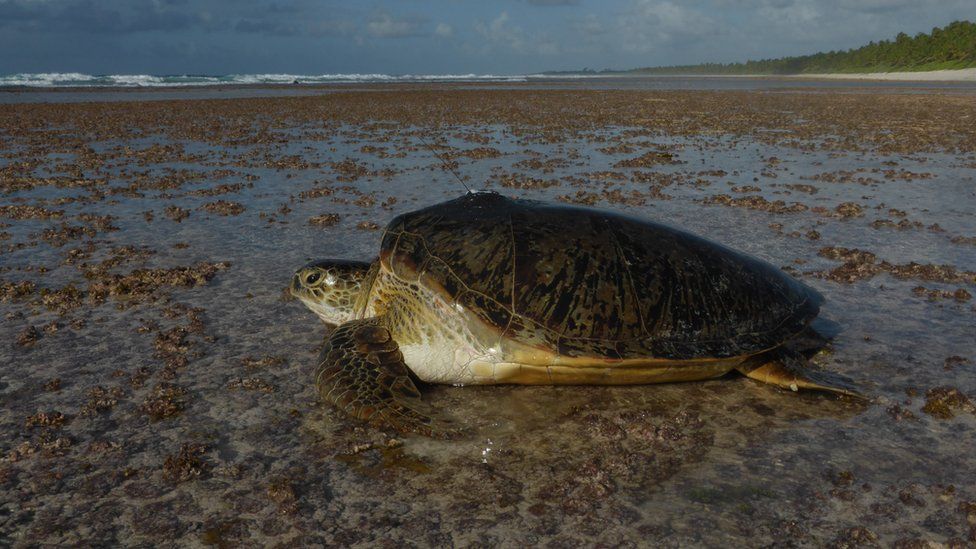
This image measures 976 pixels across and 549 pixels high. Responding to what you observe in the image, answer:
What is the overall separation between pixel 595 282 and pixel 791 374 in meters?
1.37

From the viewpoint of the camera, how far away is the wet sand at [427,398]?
2.66 metres

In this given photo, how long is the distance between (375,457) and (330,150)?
13419mm

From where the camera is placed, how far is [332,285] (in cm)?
456

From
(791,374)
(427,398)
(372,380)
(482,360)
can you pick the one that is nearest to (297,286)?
(372,380)

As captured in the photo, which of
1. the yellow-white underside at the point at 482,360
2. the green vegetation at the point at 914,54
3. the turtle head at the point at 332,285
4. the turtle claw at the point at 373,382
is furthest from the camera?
the green vegetation at the point at 914,54

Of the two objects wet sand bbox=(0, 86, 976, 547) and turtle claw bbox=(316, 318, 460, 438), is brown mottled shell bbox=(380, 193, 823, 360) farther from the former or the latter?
turtle claw bbox=(316, 318, 460, 438)

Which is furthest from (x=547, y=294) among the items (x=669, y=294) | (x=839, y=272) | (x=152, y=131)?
(x=152, y=131)

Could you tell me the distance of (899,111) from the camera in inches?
1049

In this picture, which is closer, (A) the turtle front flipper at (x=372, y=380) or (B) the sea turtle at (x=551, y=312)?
(A) the turtle front flipper at (x=372, y=380)

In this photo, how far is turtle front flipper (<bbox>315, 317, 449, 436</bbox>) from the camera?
3395mm

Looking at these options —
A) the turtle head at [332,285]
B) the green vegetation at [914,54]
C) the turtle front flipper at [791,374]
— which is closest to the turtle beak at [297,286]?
the turtle head at [332,285]

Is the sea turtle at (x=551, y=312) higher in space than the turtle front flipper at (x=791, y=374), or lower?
higher

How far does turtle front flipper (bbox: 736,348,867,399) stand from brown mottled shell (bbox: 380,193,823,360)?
0.12 meters

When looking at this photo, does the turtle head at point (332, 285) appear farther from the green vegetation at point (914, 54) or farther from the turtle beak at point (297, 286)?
the green vegetation at point (914, 54)
